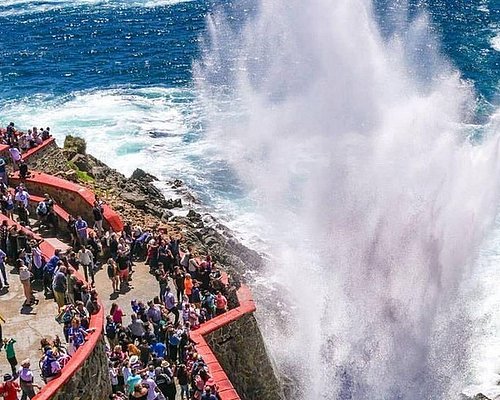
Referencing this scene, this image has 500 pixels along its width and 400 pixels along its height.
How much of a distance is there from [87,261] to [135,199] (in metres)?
14.3

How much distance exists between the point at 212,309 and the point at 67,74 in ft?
161

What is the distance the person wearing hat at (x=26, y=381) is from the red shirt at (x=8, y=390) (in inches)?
14.3

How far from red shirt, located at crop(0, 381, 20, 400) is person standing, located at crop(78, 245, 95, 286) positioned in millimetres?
9034

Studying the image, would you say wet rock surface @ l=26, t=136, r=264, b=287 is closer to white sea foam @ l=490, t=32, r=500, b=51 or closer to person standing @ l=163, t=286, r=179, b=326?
person standing @ l=163, t=286, r=179, b=326

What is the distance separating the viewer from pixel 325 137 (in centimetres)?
5891

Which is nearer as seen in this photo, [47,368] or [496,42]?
[47,368]

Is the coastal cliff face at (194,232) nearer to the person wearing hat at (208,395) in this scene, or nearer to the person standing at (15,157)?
the person standing at (15,157)

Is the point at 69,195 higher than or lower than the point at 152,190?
higher

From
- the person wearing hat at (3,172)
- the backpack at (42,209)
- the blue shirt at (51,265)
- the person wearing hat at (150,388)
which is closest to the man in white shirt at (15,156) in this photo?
the person wearing hat at (3,172)

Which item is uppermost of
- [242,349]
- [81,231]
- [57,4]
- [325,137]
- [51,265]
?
[51,265]

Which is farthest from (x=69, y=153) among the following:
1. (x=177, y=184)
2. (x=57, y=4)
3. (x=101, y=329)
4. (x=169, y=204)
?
(x=57, y=4)

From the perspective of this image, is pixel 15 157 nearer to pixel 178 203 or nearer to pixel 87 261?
pixel 87 261

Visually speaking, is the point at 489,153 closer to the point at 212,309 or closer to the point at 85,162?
the point at 85,162

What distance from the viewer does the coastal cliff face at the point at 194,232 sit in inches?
1084
